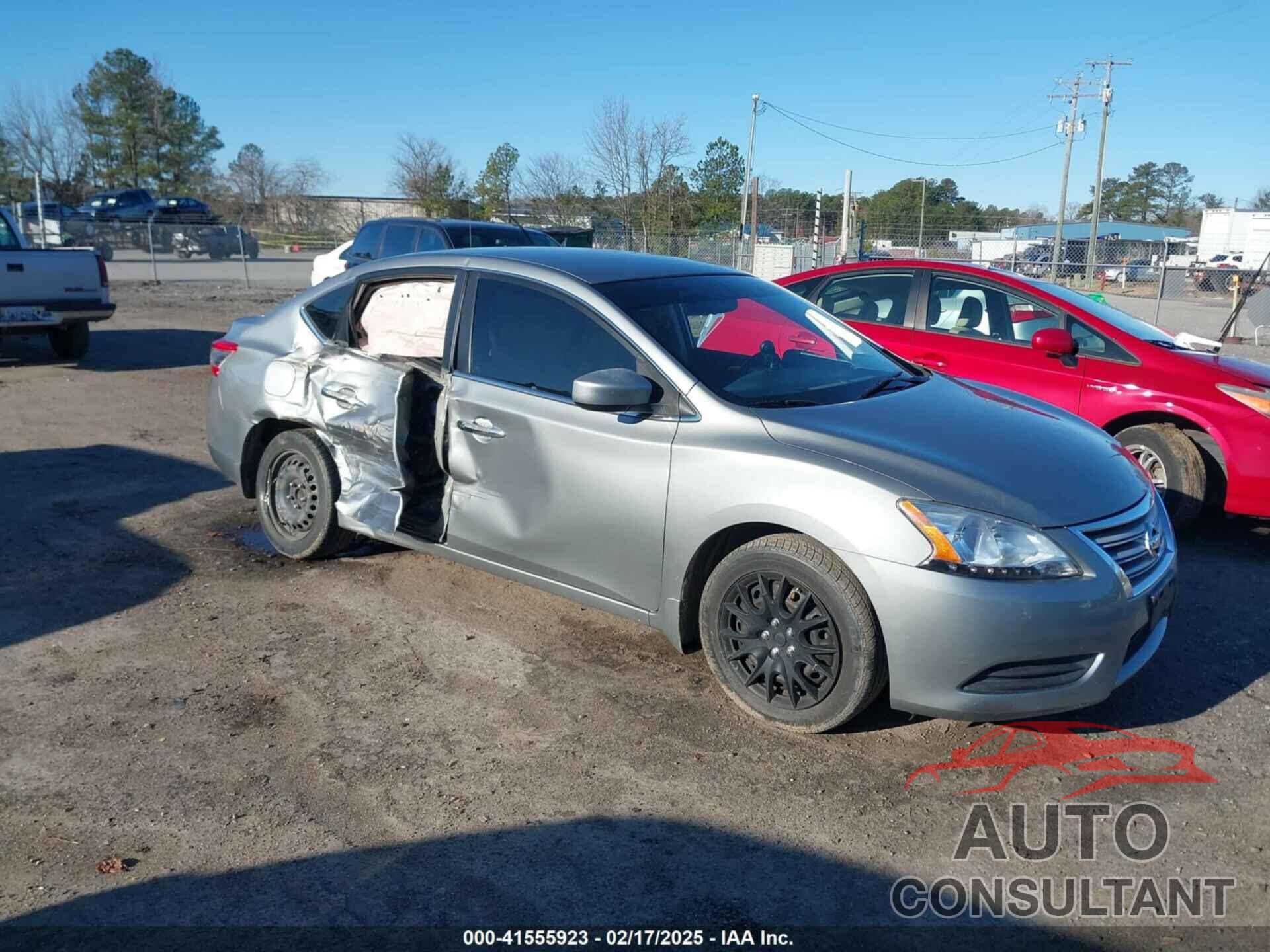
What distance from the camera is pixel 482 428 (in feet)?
15.5

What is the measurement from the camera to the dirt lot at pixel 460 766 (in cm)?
298

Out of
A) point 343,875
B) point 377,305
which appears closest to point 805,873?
point 343,875

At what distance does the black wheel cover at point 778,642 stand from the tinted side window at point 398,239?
10.8m

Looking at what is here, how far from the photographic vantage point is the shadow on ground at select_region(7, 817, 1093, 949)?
284 centimetres

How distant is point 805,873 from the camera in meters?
3.07

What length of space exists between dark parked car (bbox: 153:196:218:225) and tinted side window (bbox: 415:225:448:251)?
30987 mm

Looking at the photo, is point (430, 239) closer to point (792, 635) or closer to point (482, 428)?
point (482, 428)

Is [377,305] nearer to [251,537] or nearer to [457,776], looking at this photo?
[251,537]

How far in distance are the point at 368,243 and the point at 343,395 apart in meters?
9.65

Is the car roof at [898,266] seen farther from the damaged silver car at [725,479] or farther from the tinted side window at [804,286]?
the damaged silver car at [725,479]

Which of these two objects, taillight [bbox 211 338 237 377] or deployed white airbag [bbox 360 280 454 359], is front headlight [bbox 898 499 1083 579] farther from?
taillight [bbox 211 338 237 377]

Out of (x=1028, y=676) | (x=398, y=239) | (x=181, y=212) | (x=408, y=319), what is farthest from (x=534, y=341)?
(x=181, y=212)

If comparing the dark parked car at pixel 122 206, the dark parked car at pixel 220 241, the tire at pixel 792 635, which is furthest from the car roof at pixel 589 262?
the dark parked car at pixel 122 206

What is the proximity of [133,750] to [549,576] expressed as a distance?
1747mm
